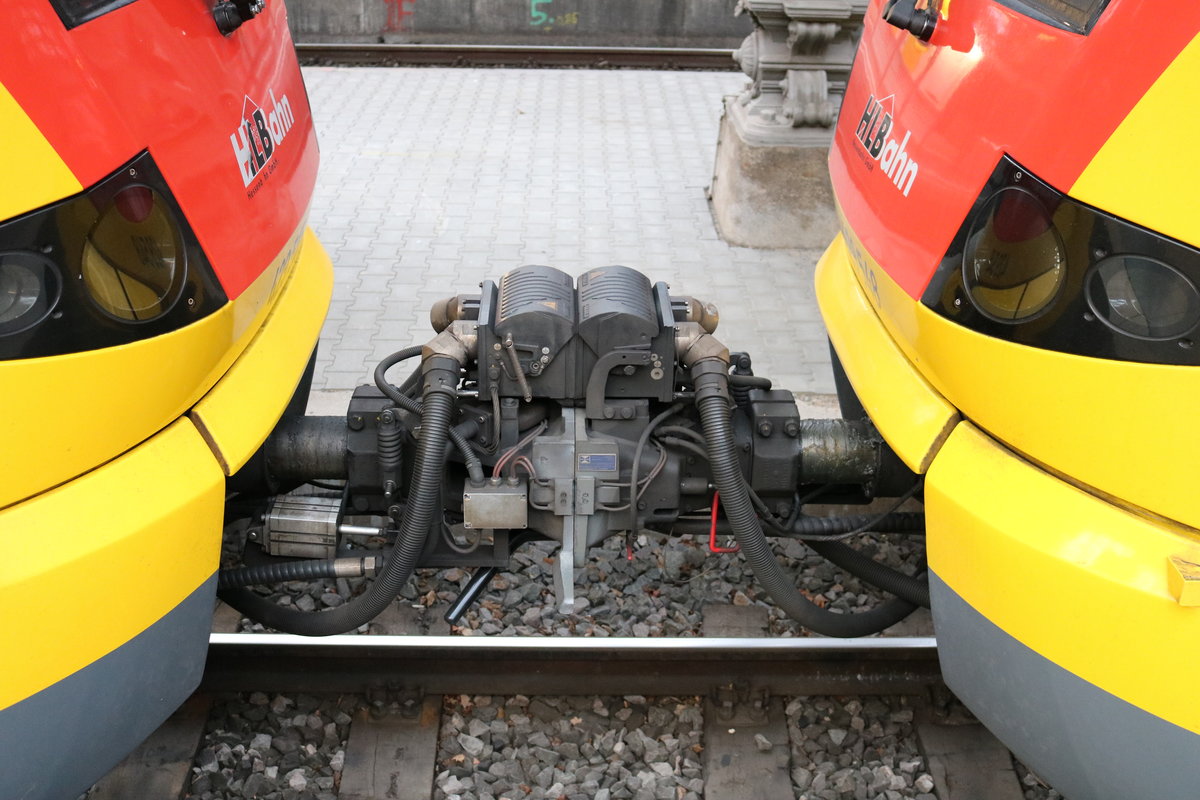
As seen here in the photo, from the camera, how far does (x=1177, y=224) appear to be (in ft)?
6.27

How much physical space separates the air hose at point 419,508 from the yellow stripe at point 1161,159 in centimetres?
168

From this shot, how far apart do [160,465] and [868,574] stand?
2136 mm

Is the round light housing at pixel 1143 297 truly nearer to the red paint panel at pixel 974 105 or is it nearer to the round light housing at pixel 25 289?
the red paint panel at pixel 974 105

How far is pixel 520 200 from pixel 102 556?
21.5 feet

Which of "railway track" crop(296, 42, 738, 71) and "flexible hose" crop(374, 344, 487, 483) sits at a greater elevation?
"flexible hose" crop(374, 344, 487, 483)

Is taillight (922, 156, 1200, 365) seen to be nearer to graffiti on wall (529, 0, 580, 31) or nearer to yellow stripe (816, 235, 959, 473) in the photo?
yellow stripe (816, 235, 959, 473)

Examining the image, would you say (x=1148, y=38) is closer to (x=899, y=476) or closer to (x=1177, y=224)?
(x=1177, y=224)

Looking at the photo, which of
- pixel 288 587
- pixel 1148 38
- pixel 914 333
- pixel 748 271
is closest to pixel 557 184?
pixel 748 271

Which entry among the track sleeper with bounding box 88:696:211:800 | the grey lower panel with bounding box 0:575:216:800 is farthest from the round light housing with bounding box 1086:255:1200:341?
the track sleeper with bounding box 88:696:211:800

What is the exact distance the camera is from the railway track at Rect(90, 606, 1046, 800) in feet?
10.6

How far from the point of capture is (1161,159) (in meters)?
1.90

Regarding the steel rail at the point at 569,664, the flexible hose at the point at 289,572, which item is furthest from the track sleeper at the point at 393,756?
the flexible hose at the point at 289,572

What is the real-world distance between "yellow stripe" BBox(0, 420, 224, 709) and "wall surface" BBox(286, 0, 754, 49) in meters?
12.4

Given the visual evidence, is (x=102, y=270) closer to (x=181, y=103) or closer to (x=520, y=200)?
(x=181, y=103)
